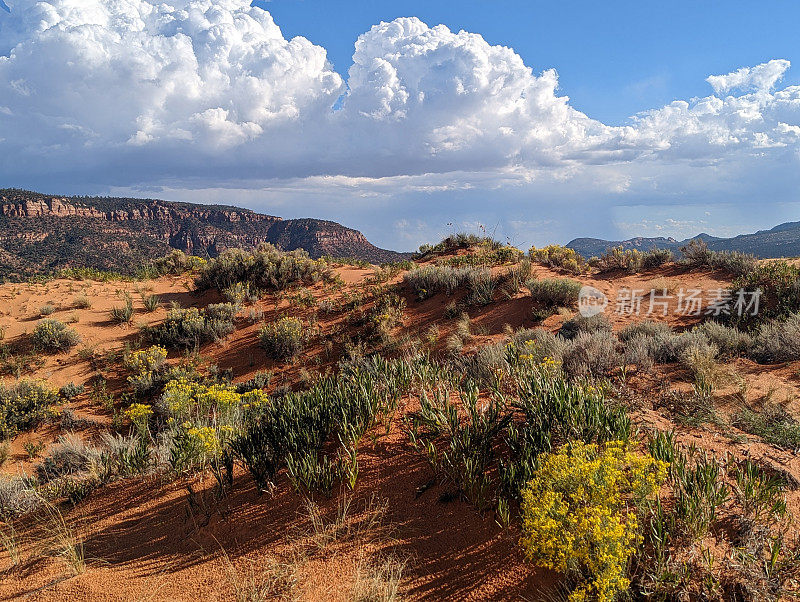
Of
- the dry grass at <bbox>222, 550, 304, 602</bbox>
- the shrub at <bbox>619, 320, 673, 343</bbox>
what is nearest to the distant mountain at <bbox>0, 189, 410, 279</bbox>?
the shrub at <bbox>619, 320, 673, 343</bbox>

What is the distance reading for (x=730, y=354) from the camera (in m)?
7.89

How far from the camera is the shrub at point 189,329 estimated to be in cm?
1269

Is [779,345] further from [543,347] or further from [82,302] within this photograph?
[82,302]

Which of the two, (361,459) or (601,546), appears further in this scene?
(361,459)

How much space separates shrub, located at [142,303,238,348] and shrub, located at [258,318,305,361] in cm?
152

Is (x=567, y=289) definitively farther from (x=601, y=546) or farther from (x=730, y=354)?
(x=601, y=546)

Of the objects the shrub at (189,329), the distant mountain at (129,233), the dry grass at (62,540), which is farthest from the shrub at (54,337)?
the distant mountain at (129,233)

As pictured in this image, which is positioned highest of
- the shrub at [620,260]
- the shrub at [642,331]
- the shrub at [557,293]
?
the shrub at [620,260]

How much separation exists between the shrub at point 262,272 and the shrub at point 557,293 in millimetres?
8075

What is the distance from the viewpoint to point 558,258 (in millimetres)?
16281

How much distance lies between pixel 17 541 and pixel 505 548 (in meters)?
4.83

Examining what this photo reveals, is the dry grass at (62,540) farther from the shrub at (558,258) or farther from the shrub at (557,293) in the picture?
the shrub at (558,258)

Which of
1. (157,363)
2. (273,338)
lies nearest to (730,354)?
(273,338)

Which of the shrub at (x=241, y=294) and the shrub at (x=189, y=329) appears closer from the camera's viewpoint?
the shrub at (x=189, y=329)
